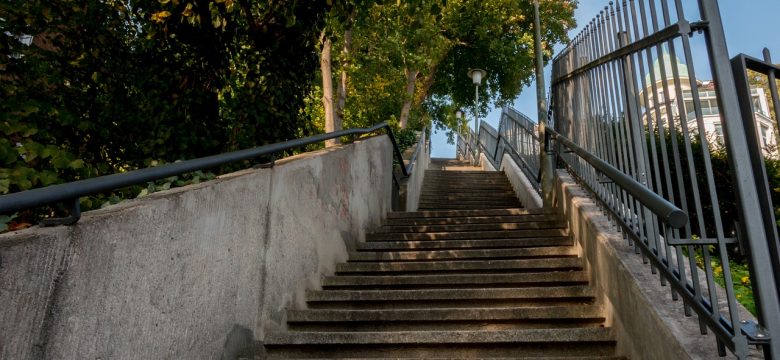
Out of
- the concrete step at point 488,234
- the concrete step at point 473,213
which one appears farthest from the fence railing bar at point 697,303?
the concrete step at point 473,213

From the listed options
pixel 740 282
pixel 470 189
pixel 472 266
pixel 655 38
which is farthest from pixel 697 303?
pixel 470 189

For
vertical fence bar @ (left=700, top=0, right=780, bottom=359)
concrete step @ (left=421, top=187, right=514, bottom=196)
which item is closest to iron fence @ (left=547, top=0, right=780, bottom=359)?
vertical fence bar @ (left=700, top=0, right=780, bottom=359)

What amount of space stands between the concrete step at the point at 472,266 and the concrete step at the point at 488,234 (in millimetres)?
745

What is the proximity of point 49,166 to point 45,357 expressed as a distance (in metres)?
2.46

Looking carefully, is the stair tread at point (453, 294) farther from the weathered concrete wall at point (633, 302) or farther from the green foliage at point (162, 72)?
the green foliage at point (162, 72)

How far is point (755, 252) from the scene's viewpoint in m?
1.58

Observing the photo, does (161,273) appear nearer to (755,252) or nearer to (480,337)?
(480,337)

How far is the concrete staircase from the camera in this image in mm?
2996

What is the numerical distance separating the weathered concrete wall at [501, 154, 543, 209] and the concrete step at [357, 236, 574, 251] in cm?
215

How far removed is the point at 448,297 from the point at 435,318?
0.32m

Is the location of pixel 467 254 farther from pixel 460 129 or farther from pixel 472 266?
pixel 460 129

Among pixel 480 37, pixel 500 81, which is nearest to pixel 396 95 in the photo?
pixel 480 37

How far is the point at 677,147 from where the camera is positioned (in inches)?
81.5

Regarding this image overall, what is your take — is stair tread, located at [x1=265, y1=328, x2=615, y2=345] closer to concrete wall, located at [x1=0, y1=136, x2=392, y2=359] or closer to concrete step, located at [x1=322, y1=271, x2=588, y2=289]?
concrete wall, located at [x1=0, y1=136, x2=392, y2=359]
